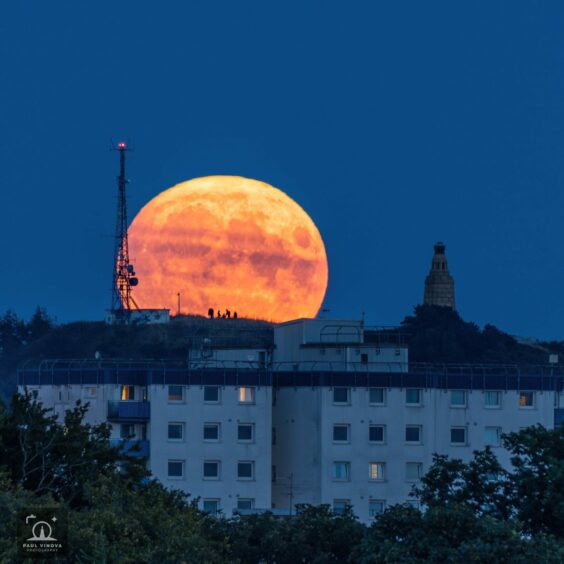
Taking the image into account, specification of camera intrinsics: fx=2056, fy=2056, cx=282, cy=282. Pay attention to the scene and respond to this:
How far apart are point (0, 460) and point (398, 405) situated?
4321cm

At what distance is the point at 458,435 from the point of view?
322 ft

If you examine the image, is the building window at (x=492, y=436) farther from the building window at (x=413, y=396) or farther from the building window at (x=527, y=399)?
the building window at (x=413, y=396)

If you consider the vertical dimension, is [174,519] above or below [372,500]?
below

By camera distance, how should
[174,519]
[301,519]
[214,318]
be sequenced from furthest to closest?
1. [214,318]
2. [301,519]
3. [174,519]

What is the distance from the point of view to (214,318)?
193375 millimetres

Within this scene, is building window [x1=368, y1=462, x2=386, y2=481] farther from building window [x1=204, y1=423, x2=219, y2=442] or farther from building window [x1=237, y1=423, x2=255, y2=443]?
building window [x1=204, y1=423, x2=219, y2=442]

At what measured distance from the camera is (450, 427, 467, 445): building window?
9788cm

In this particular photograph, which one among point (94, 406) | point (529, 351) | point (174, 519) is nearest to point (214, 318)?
point (529, 351)

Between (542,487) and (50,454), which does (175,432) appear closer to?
(50,454)

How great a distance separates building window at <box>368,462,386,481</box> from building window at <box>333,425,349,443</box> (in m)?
1.66

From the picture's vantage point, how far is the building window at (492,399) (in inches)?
3900

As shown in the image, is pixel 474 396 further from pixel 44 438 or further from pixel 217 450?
pixel 44 438

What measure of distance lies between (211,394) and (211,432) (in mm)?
1845

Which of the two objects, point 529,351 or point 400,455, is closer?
point 400,455
